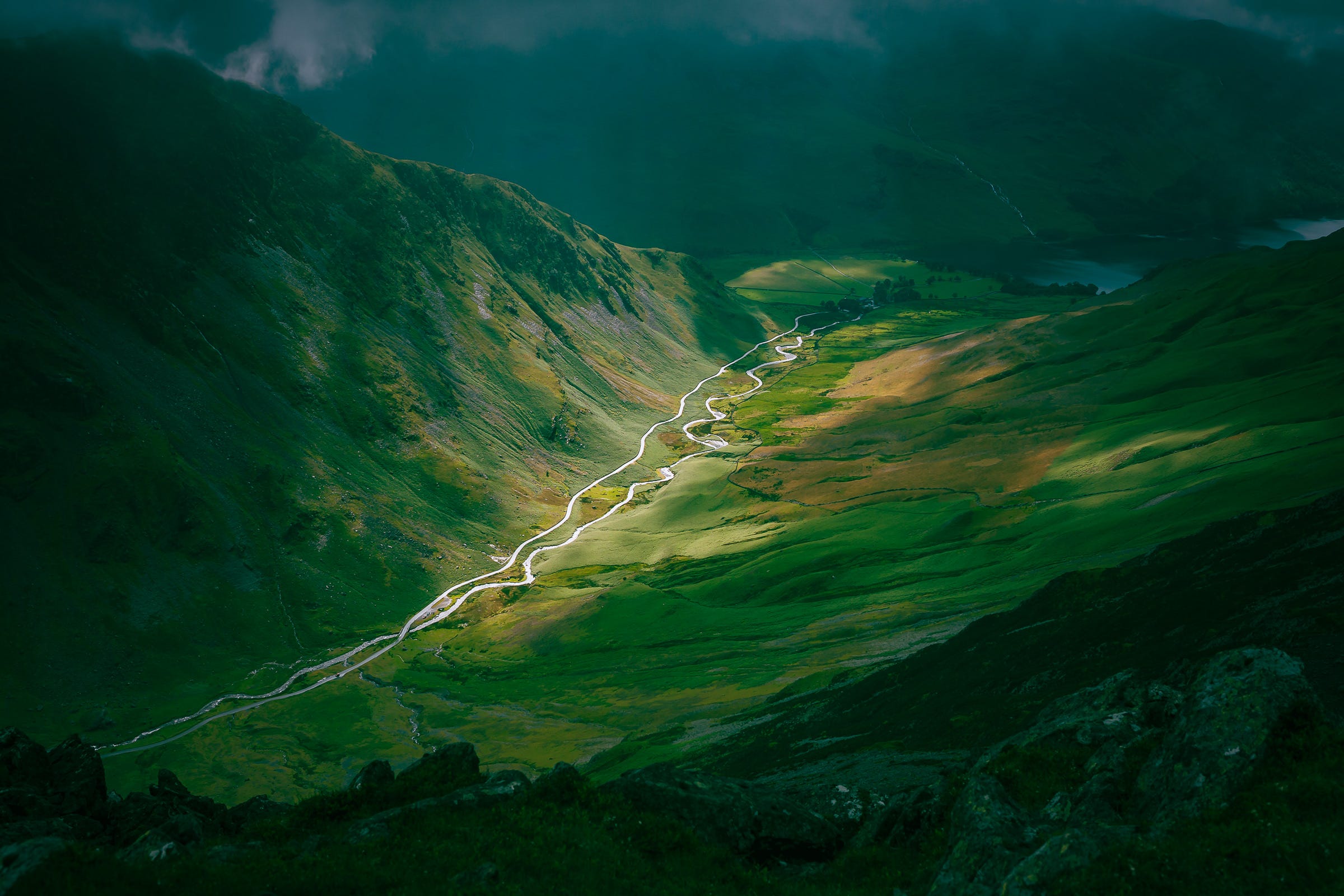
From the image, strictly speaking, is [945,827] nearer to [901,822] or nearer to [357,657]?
[901,822]

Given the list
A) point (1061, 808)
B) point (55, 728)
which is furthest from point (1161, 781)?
point (55, 728)

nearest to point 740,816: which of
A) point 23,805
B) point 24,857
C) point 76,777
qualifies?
point 24,857

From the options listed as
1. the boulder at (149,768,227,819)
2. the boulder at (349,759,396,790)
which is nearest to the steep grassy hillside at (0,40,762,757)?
the boulder at (149,768,227,819)

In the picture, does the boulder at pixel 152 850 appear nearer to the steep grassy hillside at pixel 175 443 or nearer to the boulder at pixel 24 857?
the boulder at pixel 24 857

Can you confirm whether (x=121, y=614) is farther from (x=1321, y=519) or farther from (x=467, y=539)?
(x=1321, y=519)

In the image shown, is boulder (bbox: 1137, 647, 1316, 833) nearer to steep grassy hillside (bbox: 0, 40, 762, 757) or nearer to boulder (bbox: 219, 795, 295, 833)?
boulder (bbox: 219, 795, 295, 833)

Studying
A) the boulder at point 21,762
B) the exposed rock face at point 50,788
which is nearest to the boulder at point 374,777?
the exposed rock face at point 50,788
